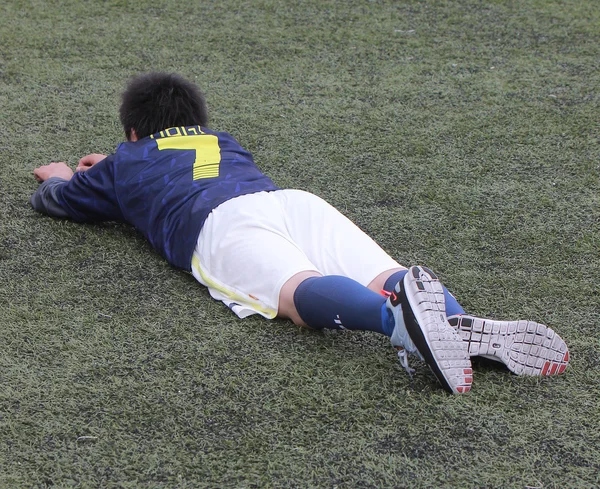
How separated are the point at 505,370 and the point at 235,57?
8.68 ft

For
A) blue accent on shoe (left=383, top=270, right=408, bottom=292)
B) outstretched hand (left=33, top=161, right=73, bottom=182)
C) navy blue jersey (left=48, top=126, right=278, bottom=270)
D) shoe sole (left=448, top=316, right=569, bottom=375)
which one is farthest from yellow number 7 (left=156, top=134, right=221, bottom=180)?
shoe sole (left=448, top=316, right=569, bottom=375)

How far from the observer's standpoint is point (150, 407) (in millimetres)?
1654

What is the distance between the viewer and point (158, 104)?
236 cm

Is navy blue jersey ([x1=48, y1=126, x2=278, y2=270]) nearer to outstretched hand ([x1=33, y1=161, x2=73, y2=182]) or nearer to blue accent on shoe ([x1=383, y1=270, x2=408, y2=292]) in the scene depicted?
outstretched hand ([x1=33, y1=161, x2=73, y2=182])

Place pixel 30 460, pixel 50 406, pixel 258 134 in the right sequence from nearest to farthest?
pixel 30 460 < pixel 50 406 < pixel 258 134

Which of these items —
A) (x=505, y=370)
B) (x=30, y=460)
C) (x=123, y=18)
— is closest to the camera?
(x=30, y=460)

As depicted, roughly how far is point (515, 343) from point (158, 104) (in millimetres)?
1294

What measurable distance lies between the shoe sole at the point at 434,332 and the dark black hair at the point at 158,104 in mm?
1047

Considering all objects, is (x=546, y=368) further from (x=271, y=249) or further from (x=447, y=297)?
(x=271, y=249)

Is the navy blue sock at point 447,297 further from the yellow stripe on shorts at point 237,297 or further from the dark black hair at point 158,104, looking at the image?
the dark black hair at point 158,104

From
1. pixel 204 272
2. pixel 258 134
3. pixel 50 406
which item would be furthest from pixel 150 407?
pixel 258 134

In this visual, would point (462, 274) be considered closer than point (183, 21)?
Yes

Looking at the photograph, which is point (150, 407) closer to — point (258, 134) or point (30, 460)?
point (30, 460)

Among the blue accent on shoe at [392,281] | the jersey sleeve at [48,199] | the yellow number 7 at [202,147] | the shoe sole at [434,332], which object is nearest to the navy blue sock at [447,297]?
the blue accent on shoe at [392,281]
